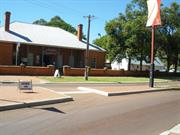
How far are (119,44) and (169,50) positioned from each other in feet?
30.8

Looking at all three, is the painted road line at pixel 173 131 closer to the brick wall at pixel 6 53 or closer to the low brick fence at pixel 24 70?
the low brick fence at pixel 24 70

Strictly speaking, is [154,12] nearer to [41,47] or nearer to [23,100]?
[23,100]

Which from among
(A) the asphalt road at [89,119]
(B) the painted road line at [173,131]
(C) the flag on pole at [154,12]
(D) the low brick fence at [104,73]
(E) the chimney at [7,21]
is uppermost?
(E) the chimney at [7,21]

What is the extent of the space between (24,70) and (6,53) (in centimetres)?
557

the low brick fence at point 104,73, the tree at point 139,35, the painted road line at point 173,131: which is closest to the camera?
the painted road line at point 173,131

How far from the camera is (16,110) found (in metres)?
13.3

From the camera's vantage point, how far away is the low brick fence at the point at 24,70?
38625mm

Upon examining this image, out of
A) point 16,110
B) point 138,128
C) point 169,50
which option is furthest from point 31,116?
point 169,50

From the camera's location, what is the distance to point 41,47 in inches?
1891

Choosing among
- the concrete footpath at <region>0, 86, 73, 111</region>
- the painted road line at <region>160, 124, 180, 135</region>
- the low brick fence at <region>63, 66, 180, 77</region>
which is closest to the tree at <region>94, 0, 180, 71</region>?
the low brick fence at <region>63, 66, 180, 77</region>

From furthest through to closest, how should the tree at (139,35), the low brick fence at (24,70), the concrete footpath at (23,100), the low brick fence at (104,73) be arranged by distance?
the tree at (139,35), the low brick fence at (104,73), the low brick fence at (24,70), the concrete footpath at (23,100)

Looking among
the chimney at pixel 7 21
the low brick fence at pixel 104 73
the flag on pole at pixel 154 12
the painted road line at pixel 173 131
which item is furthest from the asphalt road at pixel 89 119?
the chimney at pixel 7 21

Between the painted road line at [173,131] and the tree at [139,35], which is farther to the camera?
the tree at [139,35]

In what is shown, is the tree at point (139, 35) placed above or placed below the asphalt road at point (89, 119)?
above
